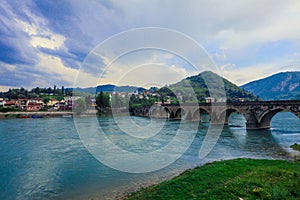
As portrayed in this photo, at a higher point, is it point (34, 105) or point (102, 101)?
point (102, 101)

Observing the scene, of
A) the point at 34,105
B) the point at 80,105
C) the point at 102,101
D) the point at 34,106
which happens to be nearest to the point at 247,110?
the point at 80,105

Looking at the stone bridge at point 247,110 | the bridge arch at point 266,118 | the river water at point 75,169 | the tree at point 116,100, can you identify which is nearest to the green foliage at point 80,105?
the tree at point 116,100

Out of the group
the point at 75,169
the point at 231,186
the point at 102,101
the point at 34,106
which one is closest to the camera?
the point at 231,186

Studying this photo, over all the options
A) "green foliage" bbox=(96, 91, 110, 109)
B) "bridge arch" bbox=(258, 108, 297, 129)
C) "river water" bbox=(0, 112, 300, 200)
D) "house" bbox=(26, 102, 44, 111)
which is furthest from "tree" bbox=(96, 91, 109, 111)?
"river water" bbox=(0, 112, 300, 200)

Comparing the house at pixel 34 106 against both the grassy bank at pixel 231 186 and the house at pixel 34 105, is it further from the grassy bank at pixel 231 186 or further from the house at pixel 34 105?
the grassy bank at pixel 231 186

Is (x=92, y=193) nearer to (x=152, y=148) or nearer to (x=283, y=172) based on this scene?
(x=283, y=172)

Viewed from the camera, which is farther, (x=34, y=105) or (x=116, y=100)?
(x=34, y=105)

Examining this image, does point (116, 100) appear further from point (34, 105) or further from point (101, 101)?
point (34, 105)

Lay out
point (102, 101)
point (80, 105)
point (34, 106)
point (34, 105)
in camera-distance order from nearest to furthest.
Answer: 1. point (80, 105)
2. point (102, 101)
3. point (34, 106)
4. point (34, 105)

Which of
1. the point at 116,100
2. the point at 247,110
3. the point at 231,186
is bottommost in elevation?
the point at 231,186

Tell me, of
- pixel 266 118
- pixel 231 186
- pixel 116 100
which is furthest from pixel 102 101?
pixel 231 186

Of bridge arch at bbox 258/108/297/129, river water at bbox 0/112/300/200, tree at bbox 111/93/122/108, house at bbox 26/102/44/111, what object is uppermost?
tree at bbox 111/93/122/108

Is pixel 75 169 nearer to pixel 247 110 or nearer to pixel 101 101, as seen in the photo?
pixel 247 110

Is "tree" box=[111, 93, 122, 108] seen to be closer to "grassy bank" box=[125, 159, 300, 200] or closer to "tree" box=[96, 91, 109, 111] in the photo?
"tree" box=[96, 91, 109, 111]
